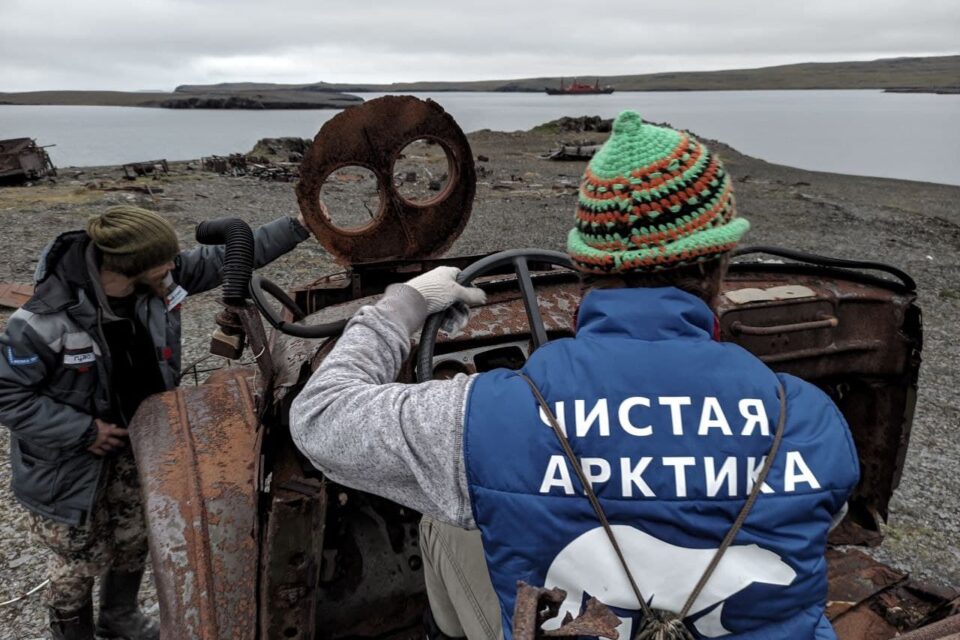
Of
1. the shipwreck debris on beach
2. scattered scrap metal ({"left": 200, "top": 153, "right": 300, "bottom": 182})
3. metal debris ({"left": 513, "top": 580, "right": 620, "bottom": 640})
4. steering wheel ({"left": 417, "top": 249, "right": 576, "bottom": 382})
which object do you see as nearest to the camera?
metal debris ({"left": 513, "top": 580, "right": 620, "bottom": 640})

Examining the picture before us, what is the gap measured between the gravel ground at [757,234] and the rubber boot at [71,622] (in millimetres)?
741

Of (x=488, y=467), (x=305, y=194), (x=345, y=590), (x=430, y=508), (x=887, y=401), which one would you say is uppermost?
(x=305, y=194)

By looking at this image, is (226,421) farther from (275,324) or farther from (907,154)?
(907,154)

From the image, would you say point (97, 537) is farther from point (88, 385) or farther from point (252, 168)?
point (252, 168)

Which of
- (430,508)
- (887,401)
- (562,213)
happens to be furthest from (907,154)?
(430,508)

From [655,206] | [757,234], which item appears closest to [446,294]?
[655,206]

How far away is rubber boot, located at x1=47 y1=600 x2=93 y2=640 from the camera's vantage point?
275cm

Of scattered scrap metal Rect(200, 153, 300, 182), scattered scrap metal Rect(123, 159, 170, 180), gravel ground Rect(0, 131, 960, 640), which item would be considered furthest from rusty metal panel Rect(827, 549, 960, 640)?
scattered scrap metal Rect(123, 159, 170, 180)

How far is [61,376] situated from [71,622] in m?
0.97

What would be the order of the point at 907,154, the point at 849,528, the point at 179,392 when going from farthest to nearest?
the point at 907,154, the point at 849,528, the point at 179,392

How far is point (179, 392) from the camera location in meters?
2.81

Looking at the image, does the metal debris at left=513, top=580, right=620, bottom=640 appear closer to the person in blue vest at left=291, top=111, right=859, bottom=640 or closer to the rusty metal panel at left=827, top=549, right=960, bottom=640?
the person in blue vest at left=291, top=111, right=859, bottom=640

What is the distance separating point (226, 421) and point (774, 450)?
1994mm

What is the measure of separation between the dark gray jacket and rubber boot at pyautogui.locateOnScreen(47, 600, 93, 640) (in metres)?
0.42
